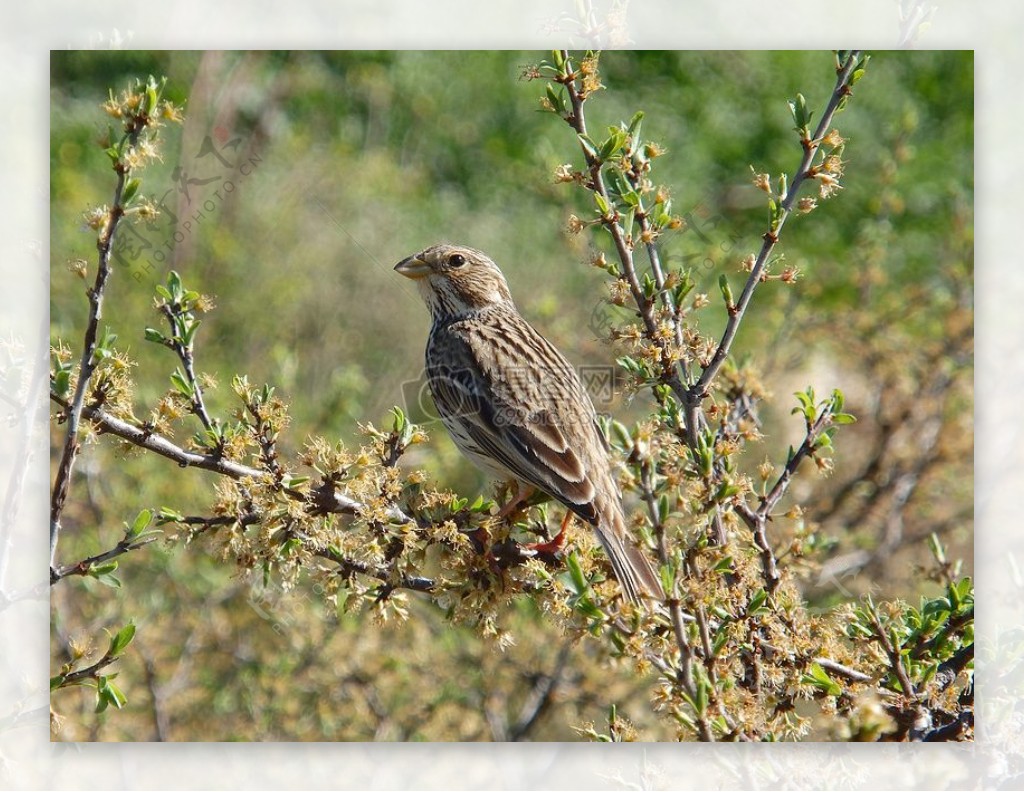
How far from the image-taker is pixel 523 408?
133 inches

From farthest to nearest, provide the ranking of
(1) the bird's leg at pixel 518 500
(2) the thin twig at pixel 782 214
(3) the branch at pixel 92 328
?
(1) the bird's leg at pixel 518 500, (2) the thin twig at pixel 782 214, (3) the branch at pixel 92 328

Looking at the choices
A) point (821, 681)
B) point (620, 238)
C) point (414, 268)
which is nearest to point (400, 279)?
point (414, 268)

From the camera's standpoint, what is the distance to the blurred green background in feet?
12.7

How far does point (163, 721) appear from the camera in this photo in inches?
144

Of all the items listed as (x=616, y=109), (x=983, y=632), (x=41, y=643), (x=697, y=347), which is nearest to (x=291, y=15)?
(x=616, y=109)

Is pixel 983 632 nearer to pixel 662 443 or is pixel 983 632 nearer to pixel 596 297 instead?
pixel 662 443

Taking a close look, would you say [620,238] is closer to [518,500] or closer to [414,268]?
[518,500]

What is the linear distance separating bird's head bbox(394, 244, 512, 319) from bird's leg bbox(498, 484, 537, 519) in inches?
35.1

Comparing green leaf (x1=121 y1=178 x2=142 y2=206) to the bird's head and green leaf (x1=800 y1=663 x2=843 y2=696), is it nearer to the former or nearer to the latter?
the bird's head

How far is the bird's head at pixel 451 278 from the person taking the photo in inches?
154

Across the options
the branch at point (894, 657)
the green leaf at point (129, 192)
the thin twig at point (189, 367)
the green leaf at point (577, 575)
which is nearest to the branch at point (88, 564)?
the thin twig at point (189, 367)

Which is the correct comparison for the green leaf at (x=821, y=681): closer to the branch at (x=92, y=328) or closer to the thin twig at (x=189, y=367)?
the thin twig at (x=189, y=367)

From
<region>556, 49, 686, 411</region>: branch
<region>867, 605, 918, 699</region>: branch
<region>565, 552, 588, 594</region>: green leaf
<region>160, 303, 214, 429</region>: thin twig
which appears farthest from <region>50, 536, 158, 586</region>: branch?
<region>867, 605, 918, 699</region>: branch

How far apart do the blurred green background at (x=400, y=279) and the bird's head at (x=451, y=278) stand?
47 centimetres
